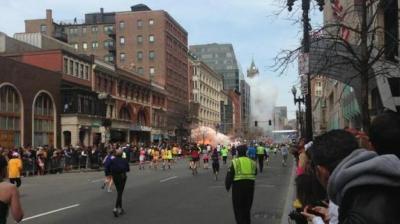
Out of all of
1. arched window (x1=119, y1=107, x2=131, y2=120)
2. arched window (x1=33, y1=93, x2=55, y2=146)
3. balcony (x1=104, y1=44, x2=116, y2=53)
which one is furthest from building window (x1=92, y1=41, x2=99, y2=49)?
arched window (x1=33, y1=93, x2=55, y2=146)

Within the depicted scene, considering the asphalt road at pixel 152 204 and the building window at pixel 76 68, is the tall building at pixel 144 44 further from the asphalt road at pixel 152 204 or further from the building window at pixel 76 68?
the asphalt road at pixel 152 204

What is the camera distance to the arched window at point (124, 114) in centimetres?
7980

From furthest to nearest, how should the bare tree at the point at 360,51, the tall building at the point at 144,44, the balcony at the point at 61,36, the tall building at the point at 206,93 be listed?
the tall building at the point at 206,93 < the tall building at the point at 144,44 < the balcony at the point at 61,36 < the bare tree at the point at 360,51

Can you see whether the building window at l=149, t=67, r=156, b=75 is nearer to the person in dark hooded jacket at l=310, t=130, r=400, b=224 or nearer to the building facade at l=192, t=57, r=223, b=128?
the building facade at l=192, t=57, r=223, b=128

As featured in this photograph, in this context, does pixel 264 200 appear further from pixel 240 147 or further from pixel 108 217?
pixel 240 147

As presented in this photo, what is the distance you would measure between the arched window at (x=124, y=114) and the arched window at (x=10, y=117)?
92.4 feet

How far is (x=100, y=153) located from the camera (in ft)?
148

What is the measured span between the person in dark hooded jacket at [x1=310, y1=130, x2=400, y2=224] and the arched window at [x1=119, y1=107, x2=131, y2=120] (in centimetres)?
7711

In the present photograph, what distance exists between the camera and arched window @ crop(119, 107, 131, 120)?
79.8 meters

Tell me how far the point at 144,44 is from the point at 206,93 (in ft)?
118

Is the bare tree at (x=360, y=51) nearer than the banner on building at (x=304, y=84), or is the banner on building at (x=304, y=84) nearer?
the bare tree at (x=360, y=51)

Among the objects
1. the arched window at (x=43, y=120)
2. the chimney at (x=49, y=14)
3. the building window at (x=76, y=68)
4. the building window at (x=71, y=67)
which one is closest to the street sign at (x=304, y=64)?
the arched window at (x=43, y=120)

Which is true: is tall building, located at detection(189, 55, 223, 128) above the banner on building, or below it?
above

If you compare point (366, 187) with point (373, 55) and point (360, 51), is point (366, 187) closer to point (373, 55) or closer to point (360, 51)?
point (360, 51)
